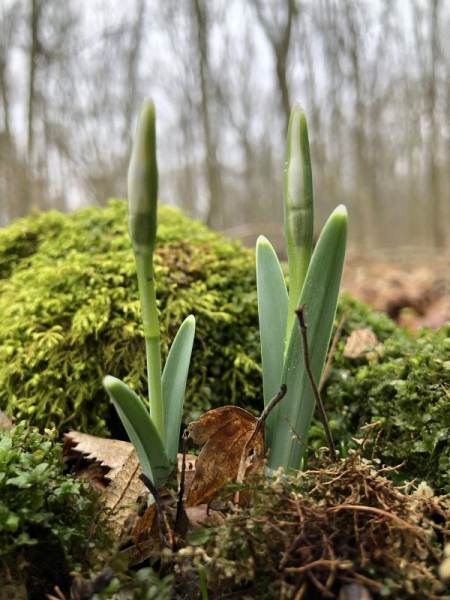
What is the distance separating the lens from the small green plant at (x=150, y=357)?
0.88 meters

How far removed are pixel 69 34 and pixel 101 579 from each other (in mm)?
9469

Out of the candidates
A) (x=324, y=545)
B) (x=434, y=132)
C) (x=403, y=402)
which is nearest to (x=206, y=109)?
(x=434, y=132)

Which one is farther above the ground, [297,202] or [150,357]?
[297,202]

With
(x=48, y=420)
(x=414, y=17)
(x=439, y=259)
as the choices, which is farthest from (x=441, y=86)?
(x=48, y=420)

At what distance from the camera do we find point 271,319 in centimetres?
124

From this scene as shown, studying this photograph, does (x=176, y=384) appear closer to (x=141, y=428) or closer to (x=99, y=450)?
(x=141, y=428)

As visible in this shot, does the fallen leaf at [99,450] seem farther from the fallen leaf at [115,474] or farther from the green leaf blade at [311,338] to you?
the green leaf blade at [311,338]

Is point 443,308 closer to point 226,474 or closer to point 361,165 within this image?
point 226,474

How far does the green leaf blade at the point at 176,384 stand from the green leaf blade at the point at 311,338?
9.2 inches

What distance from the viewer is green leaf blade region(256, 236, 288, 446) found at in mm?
→ 1200

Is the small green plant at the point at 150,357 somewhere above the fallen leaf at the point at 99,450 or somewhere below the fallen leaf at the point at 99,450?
above

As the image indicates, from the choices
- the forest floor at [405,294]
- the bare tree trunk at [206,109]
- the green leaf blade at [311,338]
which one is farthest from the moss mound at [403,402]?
the bare tree trunk at [206,109]

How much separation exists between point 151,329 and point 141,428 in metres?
0.20

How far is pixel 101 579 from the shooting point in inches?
31.9
